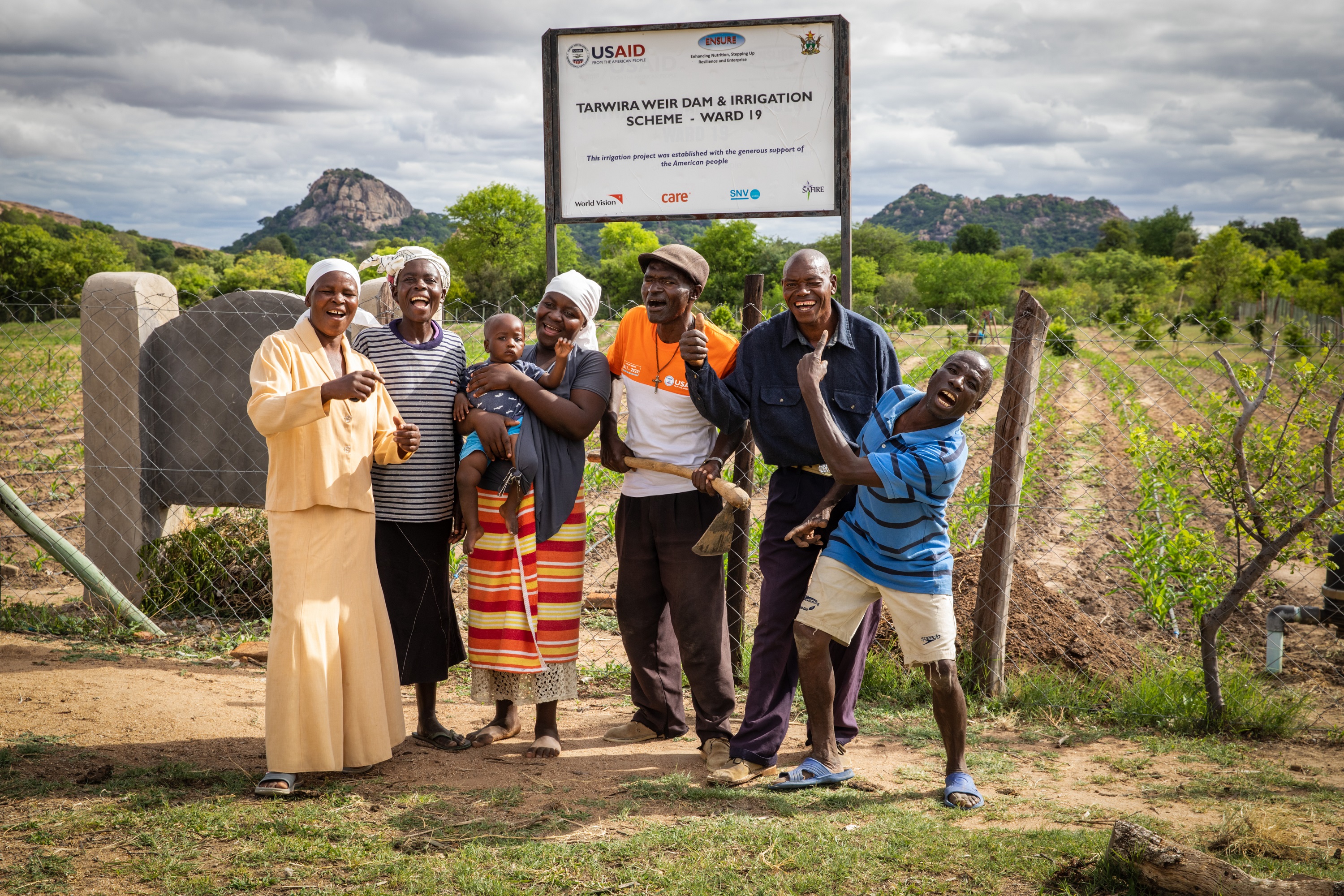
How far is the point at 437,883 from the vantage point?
2674 millimetres

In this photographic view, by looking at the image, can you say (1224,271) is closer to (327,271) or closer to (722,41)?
(722,41)

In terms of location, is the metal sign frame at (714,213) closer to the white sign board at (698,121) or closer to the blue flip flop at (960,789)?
the white sign board at (698,121)

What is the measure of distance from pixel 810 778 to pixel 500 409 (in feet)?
5.98

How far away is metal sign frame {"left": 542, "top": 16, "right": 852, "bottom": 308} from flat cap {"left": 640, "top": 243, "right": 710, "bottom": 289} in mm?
889

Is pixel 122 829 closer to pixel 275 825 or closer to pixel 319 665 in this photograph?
pixel 275 825

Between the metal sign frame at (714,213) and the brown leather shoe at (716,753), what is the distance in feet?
6.77

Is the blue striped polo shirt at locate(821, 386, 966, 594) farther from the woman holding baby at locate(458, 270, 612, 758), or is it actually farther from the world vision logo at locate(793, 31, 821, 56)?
the world vision logo at locate(793, 31, 821, 56)

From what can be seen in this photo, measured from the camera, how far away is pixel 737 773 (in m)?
3.48

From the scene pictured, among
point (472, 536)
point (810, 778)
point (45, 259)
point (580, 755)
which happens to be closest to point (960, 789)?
point (810, 778)

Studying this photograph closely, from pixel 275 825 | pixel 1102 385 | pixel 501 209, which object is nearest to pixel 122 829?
pixel 275 825

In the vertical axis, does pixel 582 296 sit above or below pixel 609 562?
above

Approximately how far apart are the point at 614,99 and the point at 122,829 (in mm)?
3756

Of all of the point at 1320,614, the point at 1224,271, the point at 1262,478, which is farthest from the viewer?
the point at 1224,271

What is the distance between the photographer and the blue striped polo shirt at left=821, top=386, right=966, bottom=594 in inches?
123
